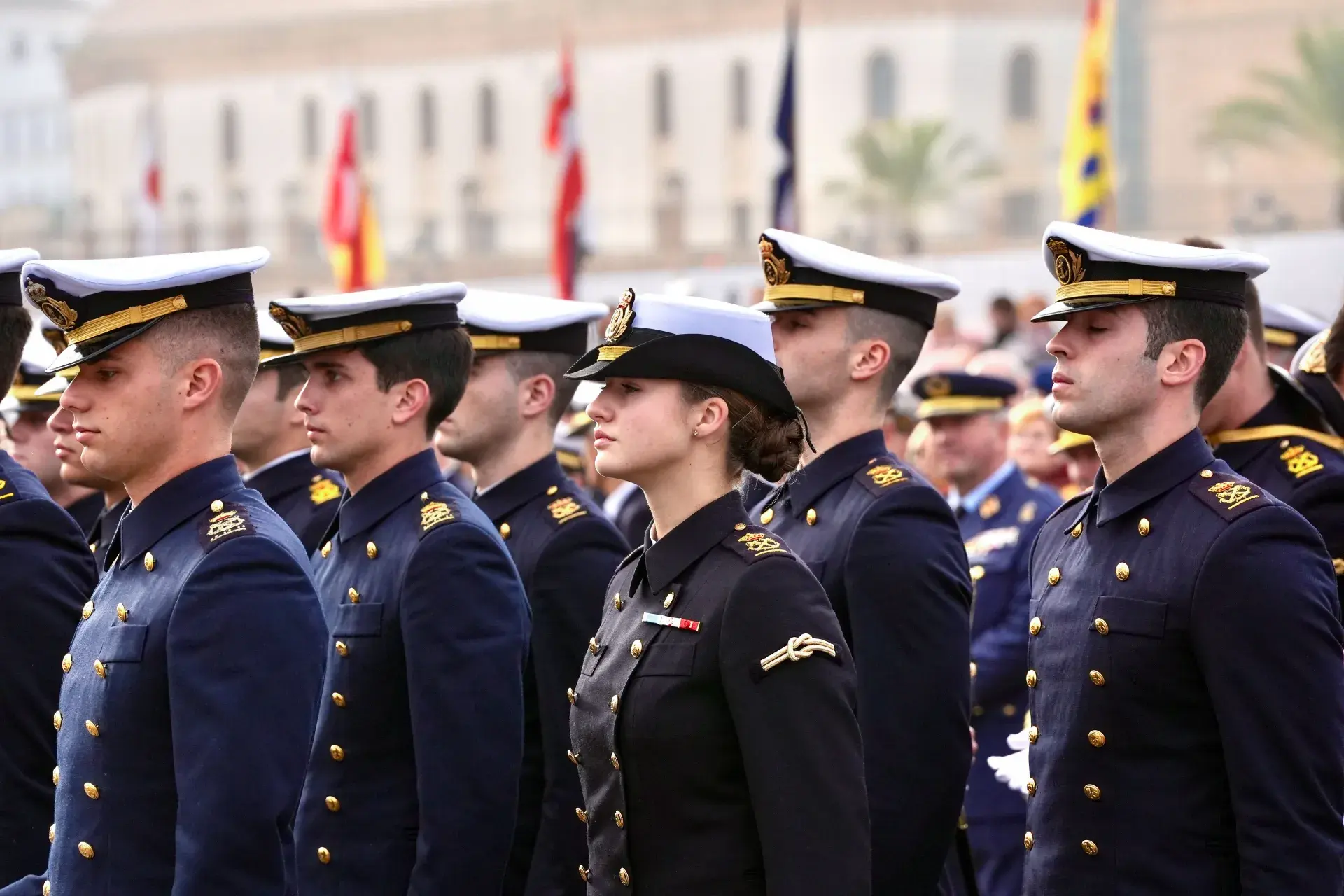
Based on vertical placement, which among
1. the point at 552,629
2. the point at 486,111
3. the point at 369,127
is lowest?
the point at 369,127

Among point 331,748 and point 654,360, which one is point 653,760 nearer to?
point 654,360

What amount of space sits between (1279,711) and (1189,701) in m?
0.19

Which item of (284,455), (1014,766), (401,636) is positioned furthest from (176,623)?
(284,455)

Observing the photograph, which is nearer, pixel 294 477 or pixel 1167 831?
pixel 1167 831

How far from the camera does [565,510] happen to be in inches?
231

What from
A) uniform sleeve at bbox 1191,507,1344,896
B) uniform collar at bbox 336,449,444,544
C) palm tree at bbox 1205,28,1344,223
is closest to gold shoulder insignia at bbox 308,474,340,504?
uniform collar at bbox 336,449,444,544

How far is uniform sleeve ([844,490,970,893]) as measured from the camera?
481cm

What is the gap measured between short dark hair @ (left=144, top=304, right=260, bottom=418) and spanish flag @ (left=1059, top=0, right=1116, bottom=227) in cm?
1261

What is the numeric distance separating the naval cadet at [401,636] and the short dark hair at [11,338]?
0.57 metres

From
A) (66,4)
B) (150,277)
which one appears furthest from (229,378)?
(66,4)

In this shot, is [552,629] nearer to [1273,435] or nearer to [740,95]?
[1273,435]

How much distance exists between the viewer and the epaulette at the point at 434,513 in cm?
506

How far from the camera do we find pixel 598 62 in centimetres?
7494

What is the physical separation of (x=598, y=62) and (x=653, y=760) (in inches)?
2847
